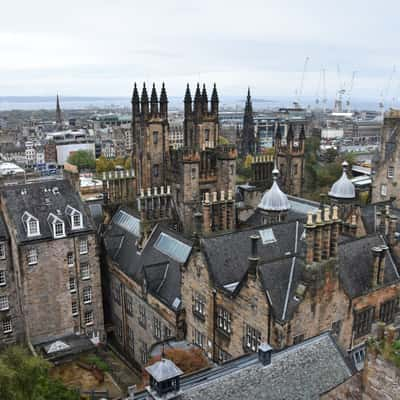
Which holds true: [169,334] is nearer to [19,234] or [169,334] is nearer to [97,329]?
[97,329]

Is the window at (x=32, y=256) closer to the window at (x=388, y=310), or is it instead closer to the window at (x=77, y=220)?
the window at (x=77, y=220)

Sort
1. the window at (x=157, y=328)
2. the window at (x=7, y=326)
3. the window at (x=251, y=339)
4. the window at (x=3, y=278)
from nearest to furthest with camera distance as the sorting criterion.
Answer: the window at (x=251, y=339) → the window at (x=157, y=328) → the window at (x=3, y=278) → the window at (x=7, y=326)

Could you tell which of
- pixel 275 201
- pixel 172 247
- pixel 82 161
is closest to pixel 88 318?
pixel 172 247

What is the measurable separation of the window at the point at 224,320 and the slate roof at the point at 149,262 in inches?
219

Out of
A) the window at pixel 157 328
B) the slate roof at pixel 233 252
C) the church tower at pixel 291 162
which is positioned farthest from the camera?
the church tower at pixel 291 162

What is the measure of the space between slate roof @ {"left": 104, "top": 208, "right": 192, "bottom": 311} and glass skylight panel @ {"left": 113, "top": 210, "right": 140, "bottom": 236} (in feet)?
1.25

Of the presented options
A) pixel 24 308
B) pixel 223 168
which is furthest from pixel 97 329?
pixel 223 168

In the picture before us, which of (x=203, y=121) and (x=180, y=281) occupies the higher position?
(x=203, y=121)

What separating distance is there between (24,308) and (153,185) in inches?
890

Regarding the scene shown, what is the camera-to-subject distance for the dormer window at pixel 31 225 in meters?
44.9

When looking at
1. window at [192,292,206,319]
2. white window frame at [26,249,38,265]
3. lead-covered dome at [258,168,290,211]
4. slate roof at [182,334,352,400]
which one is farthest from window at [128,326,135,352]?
slate roof at [182,334,352,400]

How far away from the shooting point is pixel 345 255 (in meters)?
35.6

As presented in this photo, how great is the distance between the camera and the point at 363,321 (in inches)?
1371

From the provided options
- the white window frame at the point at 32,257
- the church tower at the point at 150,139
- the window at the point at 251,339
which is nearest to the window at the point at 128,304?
the white window frame at the point at 32,257
